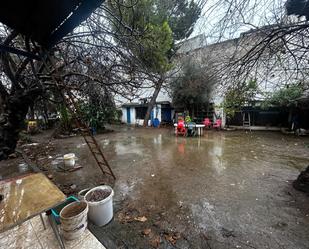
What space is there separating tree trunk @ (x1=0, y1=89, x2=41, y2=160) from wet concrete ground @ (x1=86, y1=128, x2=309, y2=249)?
112 inches

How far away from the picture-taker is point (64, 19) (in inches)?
68.4

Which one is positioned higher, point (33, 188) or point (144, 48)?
point (144, 48)

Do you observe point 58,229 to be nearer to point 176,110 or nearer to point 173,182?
point 173,182

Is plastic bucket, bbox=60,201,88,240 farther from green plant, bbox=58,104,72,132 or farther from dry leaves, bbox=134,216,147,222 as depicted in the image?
green plant, bbox=58,104,72,132

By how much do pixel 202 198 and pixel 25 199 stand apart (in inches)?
108

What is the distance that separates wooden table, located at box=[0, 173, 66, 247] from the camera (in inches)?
54.0

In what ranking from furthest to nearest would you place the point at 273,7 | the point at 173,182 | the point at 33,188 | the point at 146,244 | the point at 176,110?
1. the point at 176,110
2. the point at 173,182
3. the point at 273,7
4. the point at 146,244
5. the point at 33,188

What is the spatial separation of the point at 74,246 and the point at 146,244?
2.85 ft

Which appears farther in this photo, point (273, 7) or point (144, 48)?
point (144, 48)

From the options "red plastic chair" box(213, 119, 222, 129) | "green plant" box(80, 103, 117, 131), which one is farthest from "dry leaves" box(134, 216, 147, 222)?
"red plastic chair" box(213, 119, 222, 129)

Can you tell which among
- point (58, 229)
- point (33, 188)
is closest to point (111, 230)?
point (58, 229)

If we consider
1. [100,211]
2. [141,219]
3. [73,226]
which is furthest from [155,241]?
[73,226]

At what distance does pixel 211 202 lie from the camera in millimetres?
2814

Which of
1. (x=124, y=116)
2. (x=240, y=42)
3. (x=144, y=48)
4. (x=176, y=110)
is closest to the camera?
(x=240, y=42)
